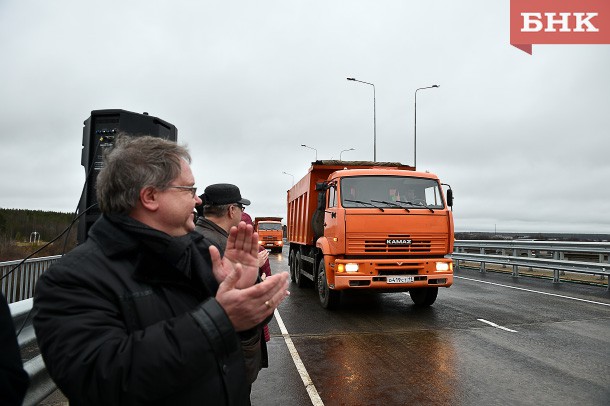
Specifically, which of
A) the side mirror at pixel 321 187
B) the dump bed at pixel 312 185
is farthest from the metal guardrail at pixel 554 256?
the side mirror at pixel 321 187

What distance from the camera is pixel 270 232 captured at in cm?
3259

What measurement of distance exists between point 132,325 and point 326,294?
7.43 m

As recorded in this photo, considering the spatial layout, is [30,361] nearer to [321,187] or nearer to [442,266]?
[321,187]

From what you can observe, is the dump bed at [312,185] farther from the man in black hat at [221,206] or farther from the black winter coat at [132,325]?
the black winter coat at [132,325]

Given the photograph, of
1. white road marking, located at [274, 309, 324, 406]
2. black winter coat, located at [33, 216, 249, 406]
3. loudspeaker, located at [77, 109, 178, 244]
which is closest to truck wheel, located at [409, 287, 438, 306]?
white road marking, located at [274, 309, 324, 406]

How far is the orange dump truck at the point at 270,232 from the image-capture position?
32.2 metres

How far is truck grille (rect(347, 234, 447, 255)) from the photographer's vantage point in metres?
7.89

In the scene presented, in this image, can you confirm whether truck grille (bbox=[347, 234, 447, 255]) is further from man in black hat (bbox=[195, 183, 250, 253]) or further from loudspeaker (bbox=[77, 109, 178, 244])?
loudspeaker (bbox=[77, 109, 178, 244])

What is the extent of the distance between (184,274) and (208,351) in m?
0.36

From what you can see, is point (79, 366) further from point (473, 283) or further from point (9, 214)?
point (9, 214)

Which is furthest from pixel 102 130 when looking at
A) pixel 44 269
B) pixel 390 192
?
pixel 44 269

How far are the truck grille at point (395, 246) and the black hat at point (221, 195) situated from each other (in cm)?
413

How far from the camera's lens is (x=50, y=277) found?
1499 millimetres

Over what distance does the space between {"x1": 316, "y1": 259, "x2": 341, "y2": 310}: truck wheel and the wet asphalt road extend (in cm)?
20
